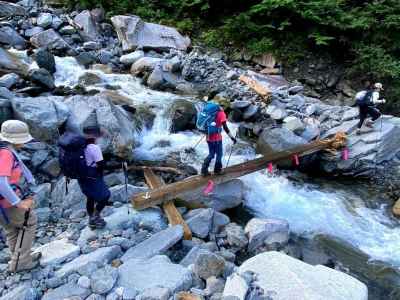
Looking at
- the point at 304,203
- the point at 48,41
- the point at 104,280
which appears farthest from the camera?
the point at 48,41

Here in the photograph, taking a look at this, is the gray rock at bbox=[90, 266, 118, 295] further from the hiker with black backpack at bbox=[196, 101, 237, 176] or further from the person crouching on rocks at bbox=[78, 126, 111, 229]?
the hiker with black backpack at bbox=[196, 101, 237, 176]

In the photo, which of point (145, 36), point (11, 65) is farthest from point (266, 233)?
point (145, 36)

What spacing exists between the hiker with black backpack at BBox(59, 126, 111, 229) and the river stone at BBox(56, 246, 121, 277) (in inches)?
32.1

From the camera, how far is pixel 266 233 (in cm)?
744

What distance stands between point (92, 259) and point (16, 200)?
1.56 m

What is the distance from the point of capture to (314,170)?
440 inches

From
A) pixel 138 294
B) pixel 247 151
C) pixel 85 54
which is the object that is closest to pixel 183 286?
pixel 138 294

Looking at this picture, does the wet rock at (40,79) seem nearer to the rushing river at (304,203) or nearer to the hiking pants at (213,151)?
the rushing river at (304,203)

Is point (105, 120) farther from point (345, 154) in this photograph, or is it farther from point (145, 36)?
point (145, 36)

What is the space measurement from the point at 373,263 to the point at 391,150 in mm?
4520

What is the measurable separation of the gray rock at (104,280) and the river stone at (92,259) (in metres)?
0.27

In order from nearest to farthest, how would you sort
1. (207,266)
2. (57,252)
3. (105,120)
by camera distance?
(207,266), (57,252), (105,120)

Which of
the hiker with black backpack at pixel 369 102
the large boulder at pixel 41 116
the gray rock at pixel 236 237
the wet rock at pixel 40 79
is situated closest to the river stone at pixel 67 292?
the gray rock at pixel 236 237

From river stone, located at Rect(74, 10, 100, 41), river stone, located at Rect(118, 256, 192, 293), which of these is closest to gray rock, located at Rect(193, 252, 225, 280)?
river stone, located at Rect(118, 256, 192, 293)
